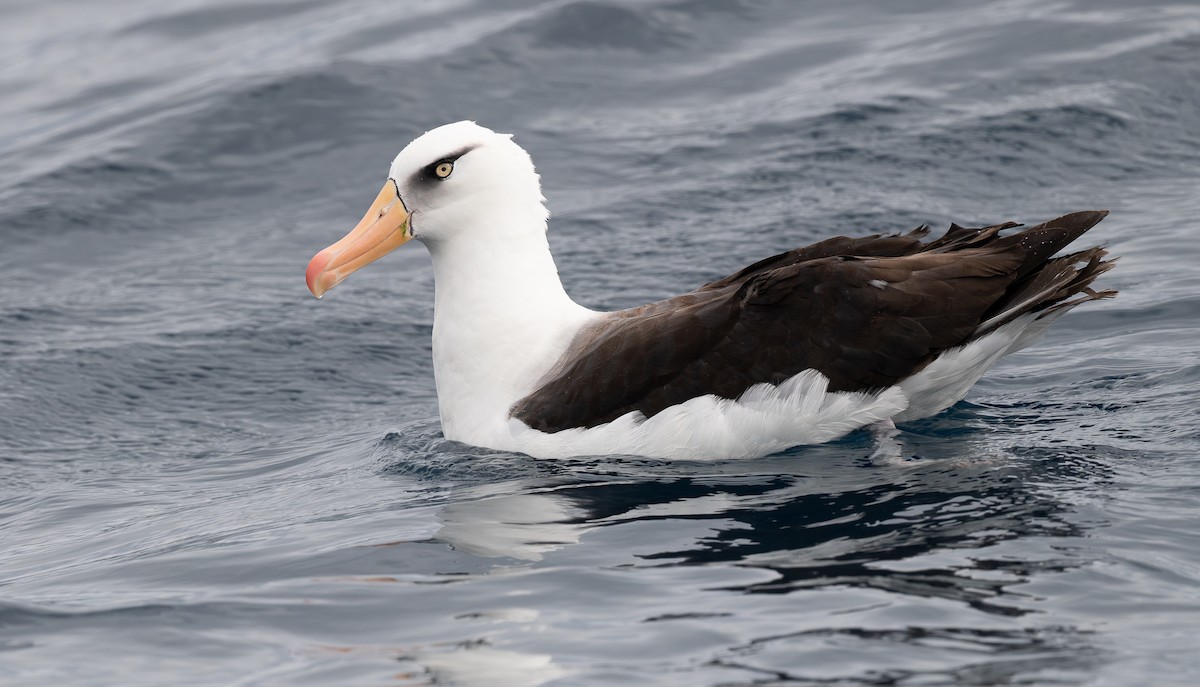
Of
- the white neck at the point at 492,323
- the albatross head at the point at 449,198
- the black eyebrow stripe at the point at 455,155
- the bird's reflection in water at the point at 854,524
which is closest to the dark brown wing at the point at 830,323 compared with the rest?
the bird's reflection in water at the point at 854,524

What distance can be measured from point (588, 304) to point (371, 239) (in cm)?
340

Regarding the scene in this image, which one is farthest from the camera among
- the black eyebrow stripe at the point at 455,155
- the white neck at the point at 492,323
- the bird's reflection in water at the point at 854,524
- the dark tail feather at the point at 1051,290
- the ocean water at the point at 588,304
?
the black eyebrow stripe at the point at 455,155

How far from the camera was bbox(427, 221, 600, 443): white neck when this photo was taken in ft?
28.8

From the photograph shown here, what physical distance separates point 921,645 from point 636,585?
1402 millimetres

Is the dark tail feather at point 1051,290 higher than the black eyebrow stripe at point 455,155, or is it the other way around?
the black eyebrow stripe at point 455,155

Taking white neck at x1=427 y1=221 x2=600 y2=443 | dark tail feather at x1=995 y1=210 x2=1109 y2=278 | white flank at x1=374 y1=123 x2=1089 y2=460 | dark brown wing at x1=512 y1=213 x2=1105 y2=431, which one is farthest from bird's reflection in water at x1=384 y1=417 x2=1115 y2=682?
dark tail feather at x1=995 y1=210 x2=1109 y2=278

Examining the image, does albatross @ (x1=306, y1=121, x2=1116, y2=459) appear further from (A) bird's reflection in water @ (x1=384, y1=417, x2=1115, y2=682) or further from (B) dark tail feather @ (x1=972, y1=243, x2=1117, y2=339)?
(A) bird's reflection in water @ (x1=384, y1=417, x2=1115, y2=682)

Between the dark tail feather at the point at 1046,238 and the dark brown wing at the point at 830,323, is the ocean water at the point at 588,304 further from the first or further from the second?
the dark tail feather at the point at 1046,238

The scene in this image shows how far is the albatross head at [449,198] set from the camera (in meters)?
9.00

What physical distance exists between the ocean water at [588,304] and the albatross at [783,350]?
235 mm

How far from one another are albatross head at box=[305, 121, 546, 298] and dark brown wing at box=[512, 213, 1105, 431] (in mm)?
1358

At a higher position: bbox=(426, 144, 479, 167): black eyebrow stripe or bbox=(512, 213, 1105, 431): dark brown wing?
bbox=(426, 144, 479, 167): black eyebrow stripe

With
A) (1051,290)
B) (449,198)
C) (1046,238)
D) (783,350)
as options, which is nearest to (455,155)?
(449,198)

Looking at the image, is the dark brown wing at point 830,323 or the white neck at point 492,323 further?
the white neck at point 492,323
